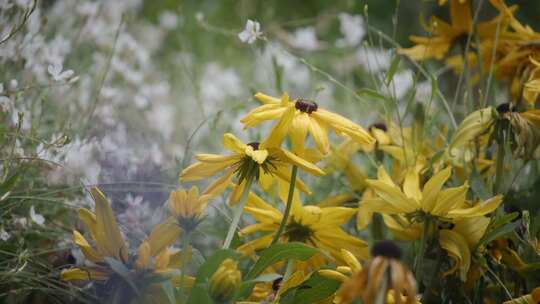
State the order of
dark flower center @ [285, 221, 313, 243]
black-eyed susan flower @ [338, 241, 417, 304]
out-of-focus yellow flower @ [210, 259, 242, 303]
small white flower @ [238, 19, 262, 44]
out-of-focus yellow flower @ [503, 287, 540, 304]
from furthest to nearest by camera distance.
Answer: small white flower @ [238, 19, 262, 44]
dark flower center @ [285, 221, 313, 243]
out-of-focus yellow flower @ [503, 287, 540, 304]
out-of-focus yellow flower @ [210, 259, 242, 303]
black-eyed susan flower @ [338, 241, 417, 304]

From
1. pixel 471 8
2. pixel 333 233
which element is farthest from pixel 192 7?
pixel 333 233

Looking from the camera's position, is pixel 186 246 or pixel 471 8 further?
pixel 471 8

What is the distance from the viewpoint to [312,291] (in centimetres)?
72

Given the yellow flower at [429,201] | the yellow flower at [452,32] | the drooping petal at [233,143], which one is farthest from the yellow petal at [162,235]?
the yellow flower at [452,32]

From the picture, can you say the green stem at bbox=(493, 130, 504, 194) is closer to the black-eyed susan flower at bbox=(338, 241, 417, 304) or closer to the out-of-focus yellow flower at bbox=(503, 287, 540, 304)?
the out-of-focus yellow flower at bbox=(503, 287, 540, 304)

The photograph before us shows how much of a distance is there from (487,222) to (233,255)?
1.01 ft

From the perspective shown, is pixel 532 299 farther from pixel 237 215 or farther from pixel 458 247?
pixel 237 215

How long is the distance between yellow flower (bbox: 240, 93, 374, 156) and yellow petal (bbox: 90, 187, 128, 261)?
170 millimetres

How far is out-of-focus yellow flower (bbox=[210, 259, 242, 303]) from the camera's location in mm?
607

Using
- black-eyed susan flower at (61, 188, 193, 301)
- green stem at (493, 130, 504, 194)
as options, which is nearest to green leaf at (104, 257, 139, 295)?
black-eyed susan flower at (61, 188, 193, 301)

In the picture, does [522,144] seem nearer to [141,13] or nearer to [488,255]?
[488,255]

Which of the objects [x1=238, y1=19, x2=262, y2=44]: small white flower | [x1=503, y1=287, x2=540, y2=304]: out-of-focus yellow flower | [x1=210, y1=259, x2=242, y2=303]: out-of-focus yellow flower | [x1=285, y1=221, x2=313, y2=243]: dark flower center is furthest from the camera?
[x1=238, y1=19, x2=262, y2=44]: small white flower

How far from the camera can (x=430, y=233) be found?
32.7 inches

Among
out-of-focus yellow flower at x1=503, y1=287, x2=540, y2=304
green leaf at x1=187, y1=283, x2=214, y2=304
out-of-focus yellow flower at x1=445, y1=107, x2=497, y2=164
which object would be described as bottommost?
green leaf at x1=187, y1=283, x2=214, y2=304
